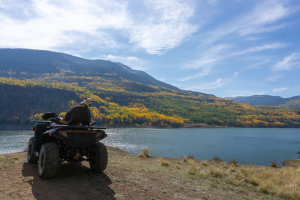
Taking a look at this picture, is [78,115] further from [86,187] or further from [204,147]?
[204,147]

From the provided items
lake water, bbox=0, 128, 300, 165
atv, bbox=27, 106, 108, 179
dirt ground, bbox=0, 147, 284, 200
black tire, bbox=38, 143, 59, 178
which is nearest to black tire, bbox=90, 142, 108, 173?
atv, bbox=27, 106, 108, 179

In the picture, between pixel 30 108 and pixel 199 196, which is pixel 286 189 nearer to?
pixel 199 196

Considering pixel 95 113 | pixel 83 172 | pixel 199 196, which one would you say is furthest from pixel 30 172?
pixel 95 113

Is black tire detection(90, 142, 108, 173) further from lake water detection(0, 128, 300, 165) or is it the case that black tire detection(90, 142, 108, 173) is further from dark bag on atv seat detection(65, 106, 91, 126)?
lake water detection(0, 128, 300, 165)

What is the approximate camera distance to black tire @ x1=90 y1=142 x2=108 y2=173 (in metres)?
5.61

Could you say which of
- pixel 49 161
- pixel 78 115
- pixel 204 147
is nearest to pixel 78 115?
pixel 78 115

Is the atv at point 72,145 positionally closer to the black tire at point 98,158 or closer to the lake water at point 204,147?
the black tire at point 98,158

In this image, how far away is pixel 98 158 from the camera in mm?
5621

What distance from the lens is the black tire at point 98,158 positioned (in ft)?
18.4

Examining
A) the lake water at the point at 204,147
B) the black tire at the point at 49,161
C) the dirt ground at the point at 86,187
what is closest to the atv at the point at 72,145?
the black tire at the point at 49,161

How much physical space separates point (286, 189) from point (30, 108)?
123 metres

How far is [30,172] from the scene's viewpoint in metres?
5.64

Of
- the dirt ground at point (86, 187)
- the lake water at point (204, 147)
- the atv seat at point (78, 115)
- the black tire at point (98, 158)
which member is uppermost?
the atv seat at point (78, 115)

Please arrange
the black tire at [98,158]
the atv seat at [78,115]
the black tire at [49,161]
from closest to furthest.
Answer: the black tire at [49,161]
the atv seat at [78,115]
the black tire at [98,158]
